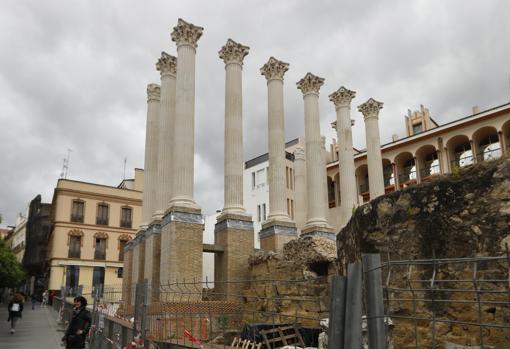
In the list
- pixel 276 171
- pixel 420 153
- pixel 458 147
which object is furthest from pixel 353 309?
pixel 420 153

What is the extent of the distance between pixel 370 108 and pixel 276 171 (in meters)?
8.99

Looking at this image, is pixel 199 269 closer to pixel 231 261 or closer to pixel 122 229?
pixel 231 261

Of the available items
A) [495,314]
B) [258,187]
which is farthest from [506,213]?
[258,187]

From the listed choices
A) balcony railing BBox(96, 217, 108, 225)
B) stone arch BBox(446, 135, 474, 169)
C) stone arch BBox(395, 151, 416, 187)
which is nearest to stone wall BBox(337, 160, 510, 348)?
stone arch BBox(446, 135, 474, 169)

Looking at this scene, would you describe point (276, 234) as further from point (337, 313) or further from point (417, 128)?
point (417, 128)

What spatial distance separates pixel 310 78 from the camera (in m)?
28.6

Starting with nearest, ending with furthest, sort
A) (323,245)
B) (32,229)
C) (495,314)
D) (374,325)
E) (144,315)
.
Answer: (374,325), (495,314), (144,315), (323,245), (32,229)

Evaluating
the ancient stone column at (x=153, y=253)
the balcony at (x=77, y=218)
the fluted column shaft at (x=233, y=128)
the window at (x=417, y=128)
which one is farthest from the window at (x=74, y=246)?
the window at (x=417, y=128)

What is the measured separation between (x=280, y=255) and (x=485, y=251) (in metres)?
15.7

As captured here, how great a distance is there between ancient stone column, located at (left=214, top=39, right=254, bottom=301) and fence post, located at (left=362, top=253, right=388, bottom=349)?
1741 cm

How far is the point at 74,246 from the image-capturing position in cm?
4647

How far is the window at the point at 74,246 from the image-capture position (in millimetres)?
46125

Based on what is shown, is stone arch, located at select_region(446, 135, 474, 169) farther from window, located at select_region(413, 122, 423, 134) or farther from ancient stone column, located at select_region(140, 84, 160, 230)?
ancient stone column, located at select_region(140, 84, 160, 230)

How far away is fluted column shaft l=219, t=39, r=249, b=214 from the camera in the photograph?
23.2 metres
